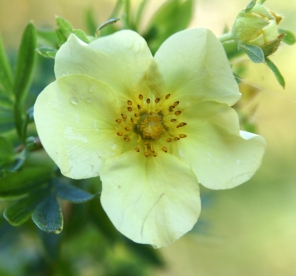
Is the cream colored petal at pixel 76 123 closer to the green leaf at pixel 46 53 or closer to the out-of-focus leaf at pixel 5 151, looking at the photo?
the green leaf at pixel 46 53

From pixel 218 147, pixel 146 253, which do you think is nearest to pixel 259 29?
pixel 218 147

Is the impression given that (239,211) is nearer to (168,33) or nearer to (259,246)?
(259,246)

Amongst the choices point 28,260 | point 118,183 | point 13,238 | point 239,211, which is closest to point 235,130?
point 118,183

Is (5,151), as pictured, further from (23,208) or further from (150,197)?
(150,197)

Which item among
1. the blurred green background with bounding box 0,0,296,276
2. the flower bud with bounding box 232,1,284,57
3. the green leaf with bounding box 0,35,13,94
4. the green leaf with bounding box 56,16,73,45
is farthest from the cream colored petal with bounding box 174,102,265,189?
the blurred green background with bounding box 0,0,296,276

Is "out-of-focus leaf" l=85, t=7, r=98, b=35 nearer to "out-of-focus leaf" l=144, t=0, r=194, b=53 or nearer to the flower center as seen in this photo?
"out-of-focus leaf" l=144, t=0, r=194, b=53

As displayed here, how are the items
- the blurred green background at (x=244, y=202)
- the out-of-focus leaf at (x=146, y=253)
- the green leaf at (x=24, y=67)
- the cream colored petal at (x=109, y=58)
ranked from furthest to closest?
the blurred green background at (x=244, y=202) < the out-of-focus leaf at (x=146, y=253) < the green leaf at (x=24, y=67) < the cream colored petal at (x=109, y=58)

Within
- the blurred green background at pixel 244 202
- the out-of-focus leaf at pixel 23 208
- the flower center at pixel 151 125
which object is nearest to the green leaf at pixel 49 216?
the out-of-focus leaf at pixel 23 208
